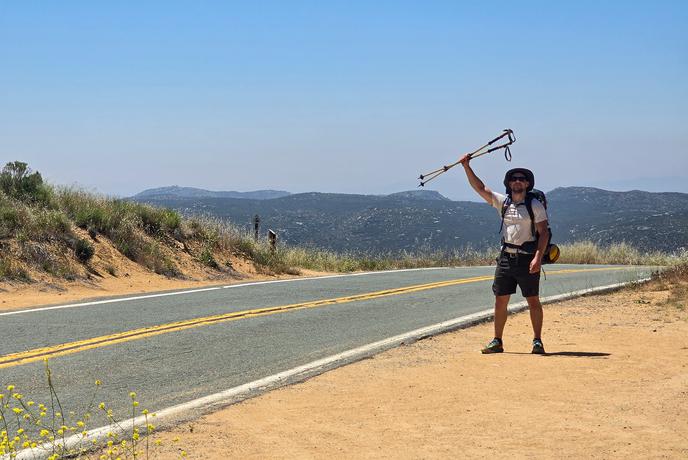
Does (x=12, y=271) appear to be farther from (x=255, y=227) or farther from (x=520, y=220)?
(x=520, y=220)

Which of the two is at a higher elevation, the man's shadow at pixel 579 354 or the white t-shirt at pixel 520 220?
the white t-shirt at pixel 520 220

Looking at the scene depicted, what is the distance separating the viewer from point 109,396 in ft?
22.5

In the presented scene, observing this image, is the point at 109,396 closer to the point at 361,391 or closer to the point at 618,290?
the point at 361,391

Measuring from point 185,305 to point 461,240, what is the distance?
6698cm

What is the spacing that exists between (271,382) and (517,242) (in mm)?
3141

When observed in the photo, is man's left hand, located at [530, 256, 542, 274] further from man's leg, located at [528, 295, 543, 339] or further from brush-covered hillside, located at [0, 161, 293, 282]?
brush-covered hillside, located at [0, 161, 293, 282]

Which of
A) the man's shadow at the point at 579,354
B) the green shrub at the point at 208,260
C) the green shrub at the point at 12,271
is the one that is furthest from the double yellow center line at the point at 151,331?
the green shrub at the point at 208,260

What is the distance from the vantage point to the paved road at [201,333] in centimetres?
745

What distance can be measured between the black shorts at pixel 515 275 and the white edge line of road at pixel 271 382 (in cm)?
138

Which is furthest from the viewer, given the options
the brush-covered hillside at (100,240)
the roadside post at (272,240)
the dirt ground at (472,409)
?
the roadside post at (272,240)

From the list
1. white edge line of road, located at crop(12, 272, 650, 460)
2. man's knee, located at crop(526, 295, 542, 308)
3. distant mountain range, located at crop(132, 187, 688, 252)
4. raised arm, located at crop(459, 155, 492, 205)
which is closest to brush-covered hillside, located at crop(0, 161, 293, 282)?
white edge line of road, located at crop(12, 272, 650, 460)

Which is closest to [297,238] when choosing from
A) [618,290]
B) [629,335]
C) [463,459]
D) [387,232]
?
[387,232]

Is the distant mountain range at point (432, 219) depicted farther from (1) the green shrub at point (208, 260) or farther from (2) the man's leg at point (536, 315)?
(2) the man's leg at point (536, 315)

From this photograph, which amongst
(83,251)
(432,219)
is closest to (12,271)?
(83,251)
